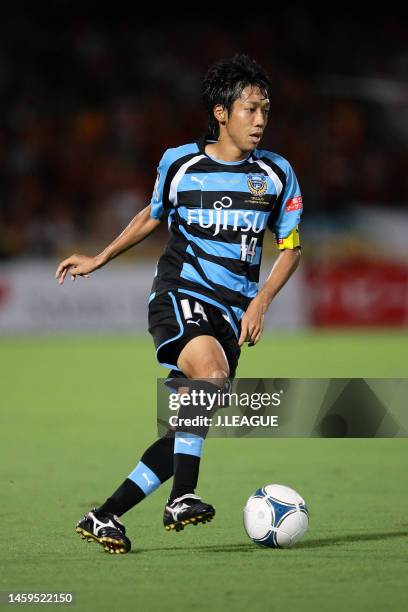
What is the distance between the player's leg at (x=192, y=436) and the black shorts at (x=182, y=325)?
0.06 m

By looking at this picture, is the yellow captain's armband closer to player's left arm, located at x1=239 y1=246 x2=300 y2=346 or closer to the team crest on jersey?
player's left arm, located at x1=239 y1=246 x2=300 y2=346

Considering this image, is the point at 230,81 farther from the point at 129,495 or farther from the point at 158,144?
the point at 158,144

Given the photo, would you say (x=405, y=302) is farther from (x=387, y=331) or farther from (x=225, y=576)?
(x=225, y=576)

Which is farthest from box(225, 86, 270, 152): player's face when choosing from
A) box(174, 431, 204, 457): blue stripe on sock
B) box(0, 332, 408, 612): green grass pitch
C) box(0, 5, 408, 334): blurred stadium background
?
box(0, 5, 408, 334): blurred stadium background

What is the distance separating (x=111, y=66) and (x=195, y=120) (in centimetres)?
274

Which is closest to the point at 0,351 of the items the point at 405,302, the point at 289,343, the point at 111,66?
the point at 289,343

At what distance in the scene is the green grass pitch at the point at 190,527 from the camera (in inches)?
177

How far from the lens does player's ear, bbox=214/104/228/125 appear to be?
5500mm

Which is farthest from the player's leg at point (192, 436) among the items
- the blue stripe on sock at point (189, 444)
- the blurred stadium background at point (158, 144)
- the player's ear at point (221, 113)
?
the blurred stadium background at point (158, 144)

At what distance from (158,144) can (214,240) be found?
16.9m

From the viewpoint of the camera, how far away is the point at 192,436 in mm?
5242

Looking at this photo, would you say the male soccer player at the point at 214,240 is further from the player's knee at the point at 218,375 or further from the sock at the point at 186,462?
the player's knee at the point at 218,375

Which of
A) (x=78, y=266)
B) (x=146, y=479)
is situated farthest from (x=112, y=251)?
(x=146, y=479)

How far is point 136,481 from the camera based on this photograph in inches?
213
